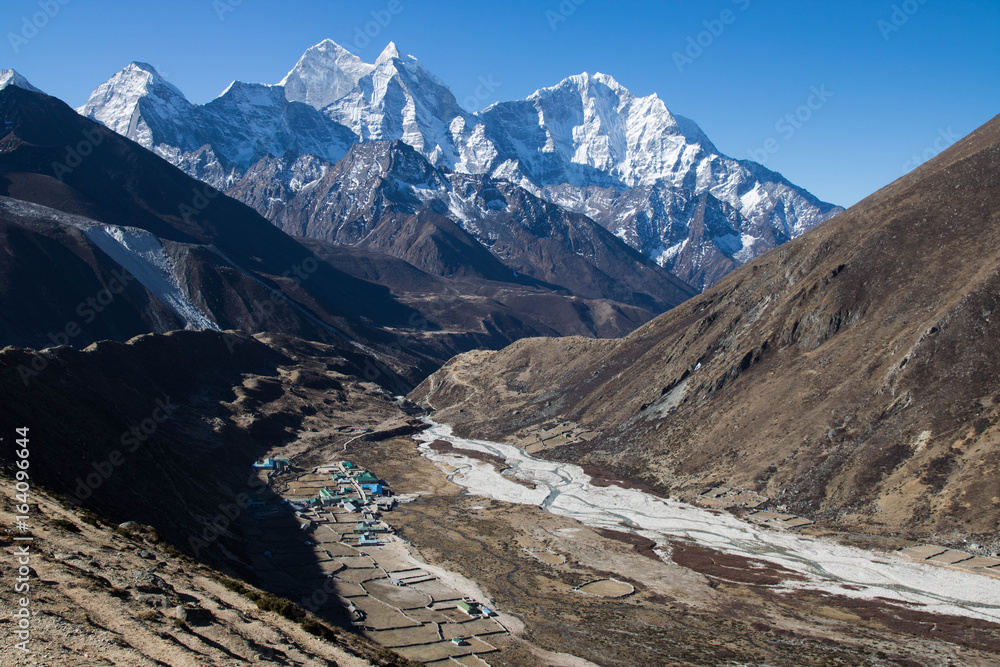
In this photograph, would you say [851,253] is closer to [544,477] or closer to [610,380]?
[610,380]

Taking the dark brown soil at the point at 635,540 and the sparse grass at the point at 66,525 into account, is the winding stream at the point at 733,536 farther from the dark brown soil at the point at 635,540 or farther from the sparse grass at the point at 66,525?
the sparse grass at the point at 66,525

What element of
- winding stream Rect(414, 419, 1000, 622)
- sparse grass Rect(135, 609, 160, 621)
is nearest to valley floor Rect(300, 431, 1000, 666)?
winding stream Rect(414, 419, 1000, 622)

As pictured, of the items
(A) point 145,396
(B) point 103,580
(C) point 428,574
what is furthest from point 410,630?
(A) point 145,396

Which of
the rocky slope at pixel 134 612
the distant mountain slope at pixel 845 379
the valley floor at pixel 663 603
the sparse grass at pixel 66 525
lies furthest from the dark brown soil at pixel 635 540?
the sparse grass at pixel 66 525

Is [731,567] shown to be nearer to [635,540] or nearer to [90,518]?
[635,540]

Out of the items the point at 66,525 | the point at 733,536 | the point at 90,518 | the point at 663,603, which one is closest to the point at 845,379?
the point at 733,536

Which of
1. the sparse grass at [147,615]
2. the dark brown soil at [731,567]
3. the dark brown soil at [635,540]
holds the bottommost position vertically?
the dark brown soil at [731,567]

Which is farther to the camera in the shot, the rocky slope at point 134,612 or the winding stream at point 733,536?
the winding stream at point 733,536
